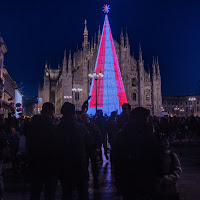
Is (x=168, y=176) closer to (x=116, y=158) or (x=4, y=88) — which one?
(x=116, y=158)

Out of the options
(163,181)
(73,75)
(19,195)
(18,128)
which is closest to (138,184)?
(163,181)

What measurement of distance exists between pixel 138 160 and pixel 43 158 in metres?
1.48

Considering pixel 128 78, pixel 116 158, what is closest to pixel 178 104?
pixel 128 78

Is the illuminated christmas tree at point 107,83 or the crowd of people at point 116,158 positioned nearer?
the crowd of people at point 116,158

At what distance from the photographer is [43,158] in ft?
11.6

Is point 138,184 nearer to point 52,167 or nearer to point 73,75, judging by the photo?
point 52,167

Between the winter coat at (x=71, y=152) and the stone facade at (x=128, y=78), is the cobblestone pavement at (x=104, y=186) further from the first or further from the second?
the stone facade at (x=128, y=78)

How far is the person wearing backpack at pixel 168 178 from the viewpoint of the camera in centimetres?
286

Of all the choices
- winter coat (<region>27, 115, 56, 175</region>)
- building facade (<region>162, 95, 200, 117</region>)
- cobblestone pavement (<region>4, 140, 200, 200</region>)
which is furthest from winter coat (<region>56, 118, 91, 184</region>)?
building facade (<region>162, 95, 200, 117</region>)

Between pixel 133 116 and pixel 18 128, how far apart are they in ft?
37.4

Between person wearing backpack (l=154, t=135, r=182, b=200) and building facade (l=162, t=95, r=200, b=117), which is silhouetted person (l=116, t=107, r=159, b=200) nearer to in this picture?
person wearing backpack (l=154, t=135, r=182, b=200)

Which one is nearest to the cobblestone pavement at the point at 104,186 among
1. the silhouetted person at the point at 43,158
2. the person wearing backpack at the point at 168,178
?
the silhouetted person at the point at 43,158

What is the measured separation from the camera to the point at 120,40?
149 ft

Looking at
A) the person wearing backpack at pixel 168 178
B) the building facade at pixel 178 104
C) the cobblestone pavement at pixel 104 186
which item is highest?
the building facade at pixel 178 104
